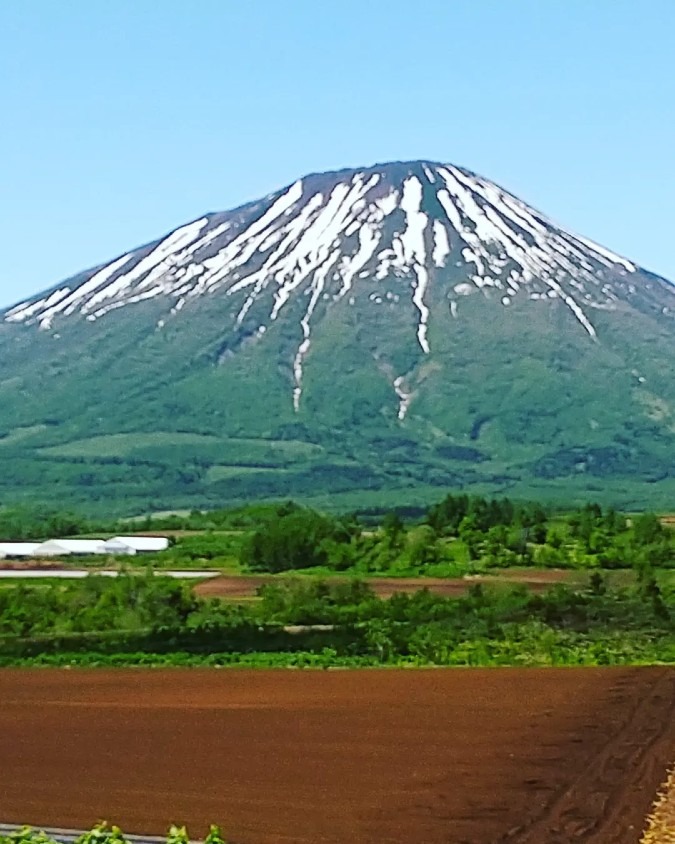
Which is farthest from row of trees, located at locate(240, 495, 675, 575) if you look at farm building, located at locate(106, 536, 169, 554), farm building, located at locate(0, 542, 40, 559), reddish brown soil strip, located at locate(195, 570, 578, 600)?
farm building, located at locate(0, 542, 40, 559)

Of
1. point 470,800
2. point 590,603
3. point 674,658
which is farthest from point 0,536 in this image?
point 470,800

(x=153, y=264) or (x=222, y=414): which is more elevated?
(x=153, y=264)

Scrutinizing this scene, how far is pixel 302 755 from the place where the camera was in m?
20.4

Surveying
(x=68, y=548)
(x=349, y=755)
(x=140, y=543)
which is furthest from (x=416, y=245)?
(x=349, y=755)

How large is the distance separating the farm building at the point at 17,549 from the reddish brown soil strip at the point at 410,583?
15749 mm

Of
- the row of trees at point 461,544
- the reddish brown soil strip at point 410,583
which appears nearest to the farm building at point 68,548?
the row of trees at point 461,544

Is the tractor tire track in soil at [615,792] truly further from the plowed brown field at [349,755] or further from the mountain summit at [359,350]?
the mountain summit at [359,350]

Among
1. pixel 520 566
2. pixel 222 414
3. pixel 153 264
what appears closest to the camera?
pixel 520 566

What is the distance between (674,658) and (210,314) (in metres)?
115

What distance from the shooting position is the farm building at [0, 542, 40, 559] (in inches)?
2527

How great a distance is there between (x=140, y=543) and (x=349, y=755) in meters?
45.9

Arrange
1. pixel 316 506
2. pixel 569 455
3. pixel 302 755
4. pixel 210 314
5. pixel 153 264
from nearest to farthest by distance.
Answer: pixel 302 755 < pixel 316 506 < pixel 569 455 < pixel 210 314 < pixel 153 264

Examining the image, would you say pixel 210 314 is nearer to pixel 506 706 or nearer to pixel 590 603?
pixel 590 603

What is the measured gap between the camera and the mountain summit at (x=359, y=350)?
11875 cm
